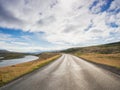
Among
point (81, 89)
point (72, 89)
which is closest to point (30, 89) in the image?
point (72, 89)

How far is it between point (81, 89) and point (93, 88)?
2.47 ft

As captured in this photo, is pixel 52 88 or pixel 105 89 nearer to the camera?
pixel 105 89

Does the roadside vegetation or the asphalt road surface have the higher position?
the roadside vegetation

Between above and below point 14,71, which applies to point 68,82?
below

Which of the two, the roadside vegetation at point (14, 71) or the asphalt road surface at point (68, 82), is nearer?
the asphalt road surface at point (68, 82)

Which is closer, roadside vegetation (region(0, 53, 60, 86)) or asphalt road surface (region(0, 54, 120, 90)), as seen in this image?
asphalt road surface (region(0, 54, 120, 90))

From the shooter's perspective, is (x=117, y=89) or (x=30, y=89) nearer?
(x=117, y=89)

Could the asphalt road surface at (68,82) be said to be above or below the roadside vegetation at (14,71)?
below

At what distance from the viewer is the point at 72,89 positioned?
26.2ft

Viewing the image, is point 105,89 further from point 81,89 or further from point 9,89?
point 9,89

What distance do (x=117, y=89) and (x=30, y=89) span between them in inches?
205

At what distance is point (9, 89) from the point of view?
27.5 ft

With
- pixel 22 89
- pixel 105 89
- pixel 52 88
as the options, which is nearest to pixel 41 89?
pixel 52 88

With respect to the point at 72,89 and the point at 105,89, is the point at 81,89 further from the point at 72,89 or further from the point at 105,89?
the point at 105,89
